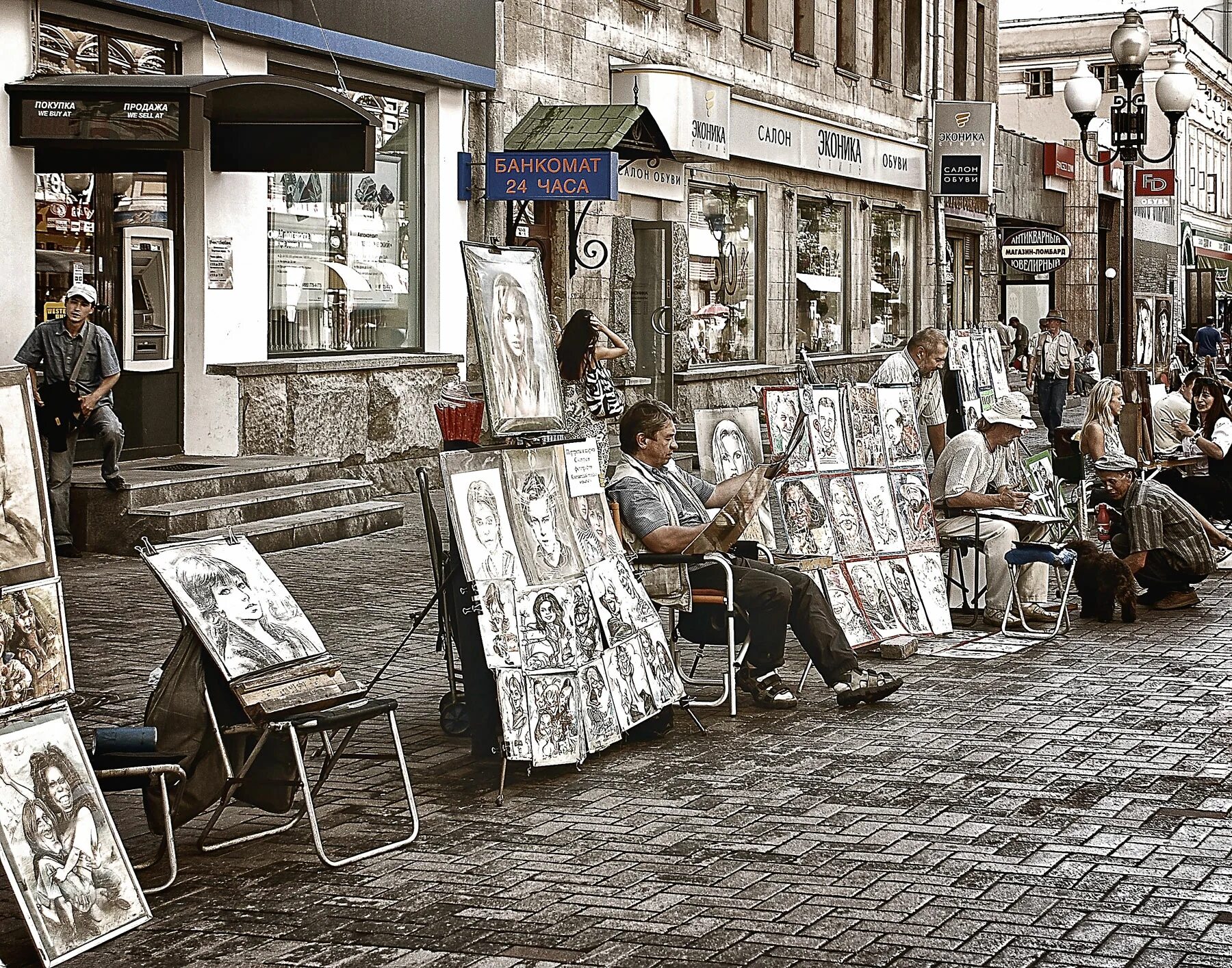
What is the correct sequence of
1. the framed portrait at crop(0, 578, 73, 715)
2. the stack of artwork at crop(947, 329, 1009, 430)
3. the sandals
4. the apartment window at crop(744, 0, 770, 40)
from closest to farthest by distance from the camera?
the framed portrait at crop(0, 578, 73, 715), the sandals, the stack of artwork at crop(947, 329, 1009, 430), the apartment window at crop(744, 0, 770, 40)

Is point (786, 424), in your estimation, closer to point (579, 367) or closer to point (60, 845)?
point (579, 367)

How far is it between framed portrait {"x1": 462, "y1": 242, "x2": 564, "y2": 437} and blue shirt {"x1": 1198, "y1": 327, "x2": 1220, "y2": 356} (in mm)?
37281

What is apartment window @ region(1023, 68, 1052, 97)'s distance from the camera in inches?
2378

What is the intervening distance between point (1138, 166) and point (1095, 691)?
1917 inches

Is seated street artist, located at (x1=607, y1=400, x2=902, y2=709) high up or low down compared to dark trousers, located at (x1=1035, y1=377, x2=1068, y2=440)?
down

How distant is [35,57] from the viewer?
13.3 m

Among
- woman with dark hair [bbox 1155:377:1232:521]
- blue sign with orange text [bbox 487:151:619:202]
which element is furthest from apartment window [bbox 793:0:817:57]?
woman with dark hair [bbox 1155:377:1232:521]

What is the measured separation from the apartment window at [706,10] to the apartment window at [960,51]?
11317 mm

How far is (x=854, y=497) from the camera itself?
35.3ft

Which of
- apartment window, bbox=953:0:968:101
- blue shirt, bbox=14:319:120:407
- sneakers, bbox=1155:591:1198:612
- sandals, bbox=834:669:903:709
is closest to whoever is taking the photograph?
sandals, bbox=834:669:903:709

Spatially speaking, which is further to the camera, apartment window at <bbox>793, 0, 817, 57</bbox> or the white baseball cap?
apartment window at <bbox>793, 0, 817, 57</bbox>

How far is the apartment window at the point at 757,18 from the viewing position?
84.4ft

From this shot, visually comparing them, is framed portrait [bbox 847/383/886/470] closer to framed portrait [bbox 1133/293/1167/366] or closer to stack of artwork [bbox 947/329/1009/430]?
stack of artwork [bbox 947/329/1009/430]

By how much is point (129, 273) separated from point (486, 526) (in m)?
7.89
